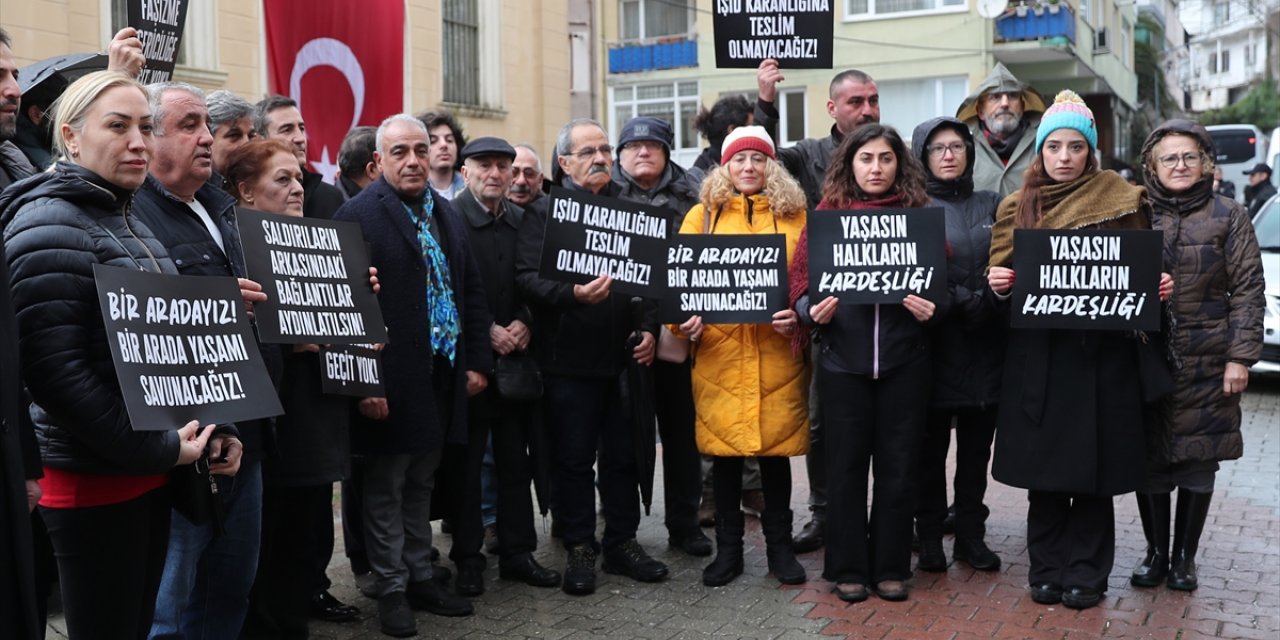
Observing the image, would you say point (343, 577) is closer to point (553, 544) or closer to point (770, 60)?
point (553, 544)

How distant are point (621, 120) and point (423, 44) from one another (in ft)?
72.7

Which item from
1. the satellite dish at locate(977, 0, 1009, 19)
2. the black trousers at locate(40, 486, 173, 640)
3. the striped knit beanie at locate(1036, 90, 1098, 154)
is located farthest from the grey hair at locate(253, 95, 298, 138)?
the satellite dish at locate(977, 0, 1009, 19)

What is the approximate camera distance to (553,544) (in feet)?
23.5

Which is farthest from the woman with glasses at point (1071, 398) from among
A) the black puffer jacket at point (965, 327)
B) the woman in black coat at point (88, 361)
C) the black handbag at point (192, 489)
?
the woman in black coat at point (88, 361)

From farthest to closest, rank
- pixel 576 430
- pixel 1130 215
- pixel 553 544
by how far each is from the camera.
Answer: pixel 553 544, pixel 576 430, pixel 1130 215

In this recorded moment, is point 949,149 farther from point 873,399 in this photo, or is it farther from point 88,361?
point 88,361

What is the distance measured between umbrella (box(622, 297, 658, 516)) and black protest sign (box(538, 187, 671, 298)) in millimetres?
437

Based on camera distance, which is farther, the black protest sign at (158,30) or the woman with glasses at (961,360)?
the woman with glasses at (961,360)

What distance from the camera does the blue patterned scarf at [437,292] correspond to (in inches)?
221

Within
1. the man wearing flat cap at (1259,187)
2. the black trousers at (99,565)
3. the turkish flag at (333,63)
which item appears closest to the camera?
the black trousers at (99,565)

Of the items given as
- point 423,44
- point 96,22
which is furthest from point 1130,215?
point 423,44

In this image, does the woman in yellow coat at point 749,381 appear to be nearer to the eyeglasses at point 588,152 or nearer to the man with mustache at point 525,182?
the eyeglasses at point 588,152

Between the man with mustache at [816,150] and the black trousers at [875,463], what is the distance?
35.4 inches

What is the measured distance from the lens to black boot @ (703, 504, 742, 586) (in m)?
6.23
